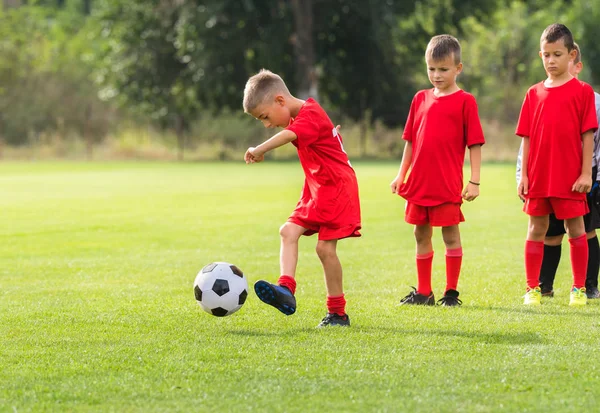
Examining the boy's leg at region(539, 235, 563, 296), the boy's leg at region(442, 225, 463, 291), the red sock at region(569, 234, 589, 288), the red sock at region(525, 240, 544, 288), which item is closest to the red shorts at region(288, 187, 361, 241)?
the boy's leg at region(442, 225, 463, 291)

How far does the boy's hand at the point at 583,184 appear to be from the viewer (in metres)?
6.55

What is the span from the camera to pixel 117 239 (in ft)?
36.9

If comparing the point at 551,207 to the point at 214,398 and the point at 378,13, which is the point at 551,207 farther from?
the point at 378,13

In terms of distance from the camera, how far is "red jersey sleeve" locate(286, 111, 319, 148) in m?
5.75

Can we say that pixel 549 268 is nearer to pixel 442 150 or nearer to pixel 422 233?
→ pixel 422 233

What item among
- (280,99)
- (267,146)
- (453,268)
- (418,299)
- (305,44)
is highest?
(305,44)

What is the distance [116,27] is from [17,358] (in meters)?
37.5

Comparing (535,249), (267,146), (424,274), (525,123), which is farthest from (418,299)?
(267,146)

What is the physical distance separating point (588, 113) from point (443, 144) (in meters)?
1.01

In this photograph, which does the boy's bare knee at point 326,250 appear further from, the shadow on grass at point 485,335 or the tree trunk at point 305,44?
the tree trunk at point 305,44

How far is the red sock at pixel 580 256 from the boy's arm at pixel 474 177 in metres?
0.91

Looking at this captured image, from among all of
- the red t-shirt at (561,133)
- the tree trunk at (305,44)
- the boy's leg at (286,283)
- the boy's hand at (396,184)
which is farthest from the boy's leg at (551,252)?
the tree trunk at (305,44)

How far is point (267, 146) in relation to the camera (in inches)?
215

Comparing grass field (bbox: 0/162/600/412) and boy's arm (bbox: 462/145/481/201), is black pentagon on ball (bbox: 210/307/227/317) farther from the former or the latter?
boy's arm (bbox: 462/145/481/201)
